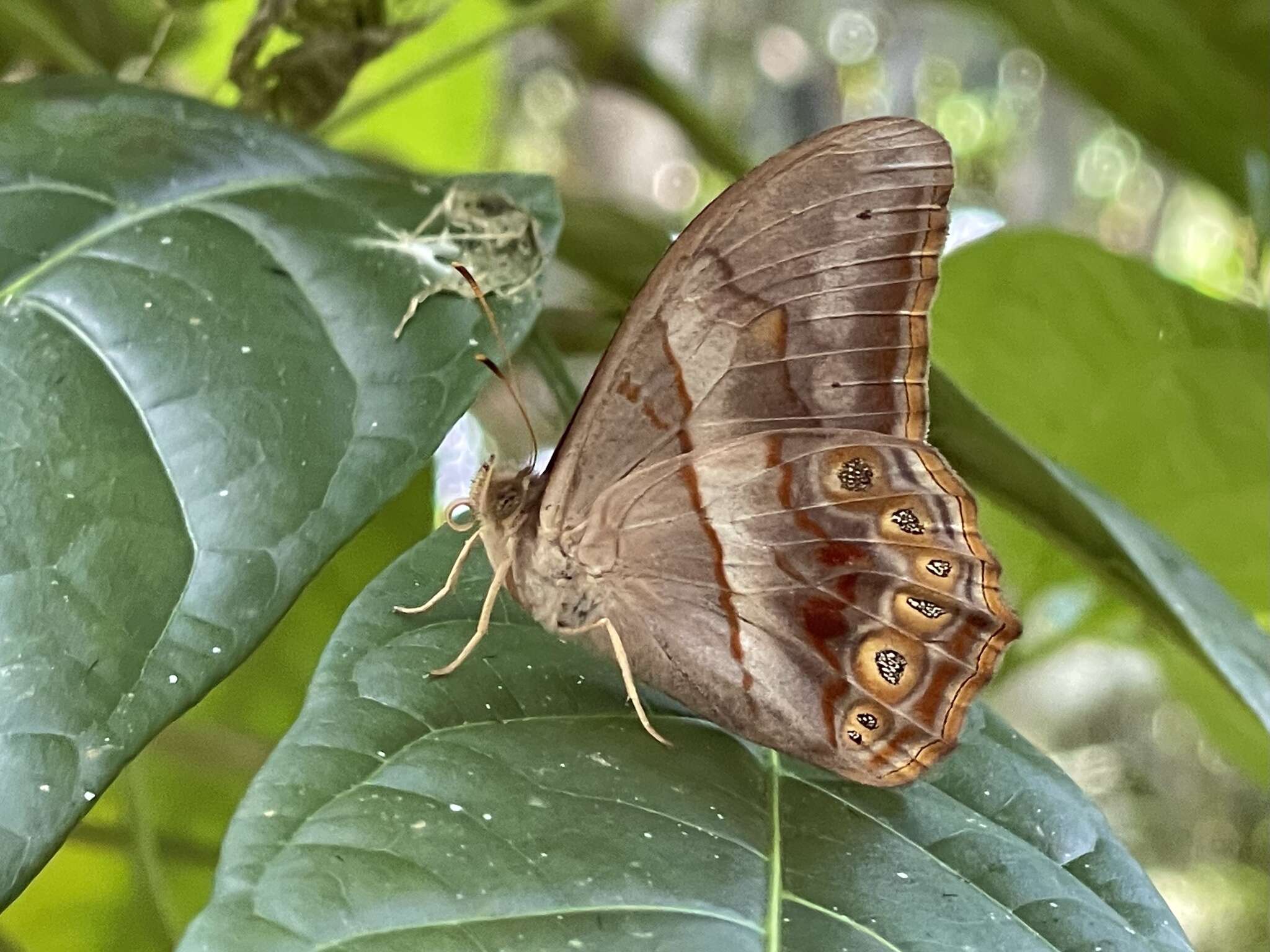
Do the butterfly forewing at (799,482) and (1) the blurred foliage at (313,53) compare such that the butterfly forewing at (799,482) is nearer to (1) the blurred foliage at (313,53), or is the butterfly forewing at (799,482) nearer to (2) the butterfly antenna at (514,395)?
(2) the butterfly antenna at (514,395)

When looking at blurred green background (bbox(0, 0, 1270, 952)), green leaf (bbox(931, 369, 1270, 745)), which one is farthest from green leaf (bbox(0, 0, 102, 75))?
green leaf (bbox(931, 369, 1270, 745))

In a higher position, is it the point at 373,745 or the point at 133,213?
the point at 133,213

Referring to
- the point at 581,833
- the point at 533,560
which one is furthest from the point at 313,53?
the point at 581,833

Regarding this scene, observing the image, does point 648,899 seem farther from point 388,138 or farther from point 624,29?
point 388,138

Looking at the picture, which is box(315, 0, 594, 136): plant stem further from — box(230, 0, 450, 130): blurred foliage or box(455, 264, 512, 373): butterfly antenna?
box(455, 264, 512, 373): butterfly antenna

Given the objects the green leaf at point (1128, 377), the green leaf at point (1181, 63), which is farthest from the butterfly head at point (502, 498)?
the green leaf at point (1181, 63)

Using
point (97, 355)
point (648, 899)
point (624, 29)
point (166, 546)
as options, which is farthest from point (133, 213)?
point (624, 29)
